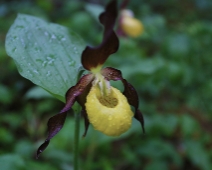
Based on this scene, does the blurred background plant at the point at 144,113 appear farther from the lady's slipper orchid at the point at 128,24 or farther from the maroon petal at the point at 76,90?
the maroon petal at the point at 76,90

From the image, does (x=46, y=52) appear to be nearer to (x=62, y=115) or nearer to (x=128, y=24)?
(x=62, y=115)

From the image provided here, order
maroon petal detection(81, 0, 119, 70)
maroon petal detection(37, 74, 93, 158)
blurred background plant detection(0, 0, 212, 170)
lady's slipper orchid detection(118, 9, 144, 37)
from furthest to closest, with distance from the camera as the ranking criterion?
lady's slipper orchid detection(118, 9, 144, 37), blurred background plant detection(0, 0, 212, 170), maroon petal detection(37, 74, 93, 158), maroon petal detection(81, 0, 119, 70)

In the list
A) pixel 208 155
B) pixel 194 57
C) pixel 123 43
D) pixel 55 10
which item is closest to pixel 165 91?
pixel 194 57

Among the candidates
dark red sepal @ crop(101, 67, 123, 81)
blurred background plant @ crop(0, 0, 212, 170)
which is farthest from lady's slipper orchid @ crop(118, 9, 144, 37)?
dark red sepal @ crop(101, 67, 123, 81)

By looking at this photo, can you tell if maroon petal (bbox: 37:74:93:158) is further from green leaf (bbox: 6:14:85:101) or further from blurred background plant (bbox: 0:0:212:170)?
blurred background plant (bbox: 0:0:212:170)

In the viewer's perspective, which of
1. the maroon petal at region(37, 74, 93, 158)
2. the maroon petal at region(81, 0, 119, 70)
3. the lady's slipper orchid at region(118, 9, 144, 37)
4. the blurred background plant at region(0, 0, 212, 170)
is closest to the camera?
the maroon petal at region(81, 0, 119, 70)

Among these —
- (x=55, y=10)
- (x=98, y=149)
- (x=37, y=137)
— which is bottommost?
(x=55, y=10)

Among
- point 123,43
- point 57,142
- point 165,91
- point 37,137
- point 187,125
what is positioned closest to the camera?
point 57,142

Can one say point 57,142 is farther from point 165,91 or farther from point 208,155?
point 165,91
